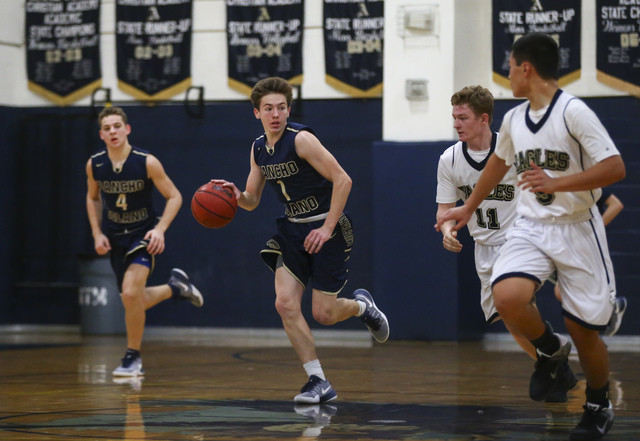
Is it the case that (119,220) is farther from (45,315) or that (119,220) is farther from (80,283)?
(45,315)

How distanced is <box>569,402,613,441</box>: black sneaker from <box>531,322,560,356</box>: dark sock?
31cm

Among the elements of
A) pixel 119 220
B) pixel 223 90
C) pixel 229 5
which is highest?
pixel 229 5

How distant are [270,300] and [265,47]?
8.94ft

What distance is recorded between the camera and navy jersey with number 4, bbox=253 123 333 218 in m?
5.68

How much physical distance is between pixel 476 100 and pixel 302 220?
1195 mm

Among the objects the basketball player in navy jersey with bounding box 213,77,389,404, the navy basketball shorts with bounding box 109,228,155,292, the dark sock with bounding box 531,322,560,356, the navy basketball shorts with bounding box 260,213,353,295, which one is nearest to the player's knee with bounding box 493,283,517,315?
the dark sock with bounding box 531,322,560,356

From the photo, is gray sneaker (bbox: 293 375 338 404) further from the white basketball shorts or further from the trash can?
the trash can

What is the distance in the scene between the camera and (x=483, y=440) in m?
4.23

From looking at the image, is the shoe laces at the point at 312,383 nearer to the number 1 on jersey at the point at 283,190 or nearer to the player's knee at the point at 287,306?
the player's knee at the point at 287,306

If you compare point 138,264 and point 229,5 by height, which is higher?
point 229,5

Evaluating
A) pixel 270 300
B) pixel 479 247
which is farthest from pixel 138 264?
pixel 270 300

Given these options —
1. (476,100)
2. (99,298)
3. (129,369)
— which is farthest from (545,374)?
(99,298)

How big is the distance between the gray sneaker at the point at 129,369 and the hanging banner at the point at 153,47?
4.56 meters

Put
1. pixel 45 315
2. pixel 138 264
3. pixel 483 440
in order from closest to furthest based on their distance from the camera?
pixel 483 440 → pixel 138 264 → pixel 45 315
